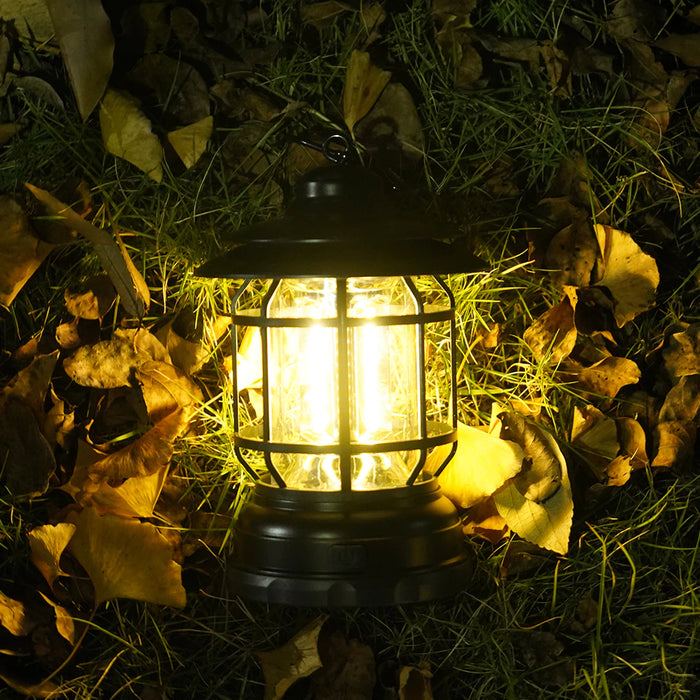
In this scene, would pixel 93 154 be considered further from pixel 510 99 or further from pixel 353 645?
pixel 353 645

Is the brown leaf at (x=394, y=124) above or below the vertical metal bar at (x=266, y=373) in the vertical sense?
above

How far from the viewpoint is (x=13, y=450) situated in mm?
1631

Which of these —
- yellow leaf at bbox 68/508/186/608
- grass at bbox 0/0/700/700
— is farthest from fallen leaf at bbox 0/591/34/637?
yellow leaf at bbox 68/508/186/608

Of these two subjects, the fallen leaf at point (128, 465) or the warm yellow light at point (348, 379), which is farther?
the fallen leaf at point (128, 465)

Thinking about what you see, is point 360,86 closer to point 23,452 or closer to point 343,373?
point 343,373

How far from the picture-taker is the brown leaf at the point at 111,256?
5.10ft

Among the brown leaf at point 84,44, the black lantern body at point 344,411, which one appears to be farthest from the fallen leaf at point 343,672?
the brown leaf at point 84,44

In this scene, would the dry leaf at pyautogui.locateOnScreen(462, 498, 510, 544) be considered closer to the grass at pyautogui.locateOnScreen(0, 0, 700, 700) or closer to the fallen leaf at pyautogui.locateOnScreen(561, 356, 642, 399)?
the grass at pyautogui.locateOnScreen(0, 0, 700, 700)

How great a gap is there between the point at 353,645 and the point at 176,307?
2.09ft

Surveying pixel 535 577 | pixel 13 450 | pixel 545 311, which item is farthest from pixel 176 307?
pixel 535 577

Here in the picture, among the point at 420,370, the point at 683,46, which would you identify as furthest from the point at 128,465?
the point at 683,46

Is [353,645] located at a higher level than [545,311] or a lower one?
lower

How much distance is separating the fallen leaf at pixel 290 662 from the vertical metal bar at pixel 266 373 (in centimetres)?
31

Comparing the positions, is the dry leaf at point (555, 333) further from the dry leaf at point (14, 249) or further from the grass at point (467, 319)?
the dry leaf at point (14, 249)
